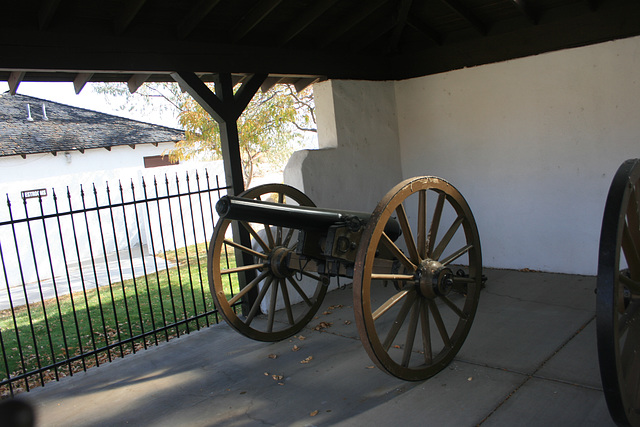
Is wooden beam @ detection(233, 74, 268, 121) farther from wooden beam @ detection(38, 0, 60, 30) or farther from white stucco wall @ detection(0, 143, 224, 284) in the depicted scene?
white stucco wall @ detection(0, 143, 224, 284)

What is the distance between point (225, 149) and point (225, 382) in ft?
7.31

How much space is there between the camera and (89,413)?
3.71 m

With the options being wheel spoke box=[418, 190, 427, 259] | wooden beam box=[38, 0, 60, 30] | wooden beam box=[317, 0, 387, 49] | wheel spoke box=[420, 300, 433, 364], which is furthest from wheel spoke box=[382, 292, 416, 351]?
wooden beam box=[317, 0, 387, 49]

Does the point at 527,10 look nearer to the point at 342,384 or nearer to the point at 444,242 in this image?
the point at 444,242

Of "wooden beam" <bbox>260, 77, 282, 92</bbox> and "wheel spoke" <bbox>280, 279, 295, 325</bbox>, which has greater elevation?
"wooden beam" <bbox>260, 77, 282, 92</bbox>

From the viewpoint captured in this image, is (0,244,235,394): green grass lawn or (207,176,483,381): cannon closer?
(207,176,483,381): cannon

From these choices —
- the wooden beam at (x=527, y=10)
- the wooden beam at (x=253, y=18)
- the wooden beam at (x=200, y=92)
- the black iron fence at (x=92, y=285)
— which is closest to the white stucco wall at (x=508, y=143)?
the wooden beam at (x=527, y=10)

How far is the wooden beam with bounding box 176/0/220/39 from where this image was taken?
167 inches

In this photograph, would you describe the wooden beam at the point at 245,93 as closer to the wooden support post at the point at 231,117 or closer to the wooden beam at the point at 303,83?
the wooden support post at the point at 231,117

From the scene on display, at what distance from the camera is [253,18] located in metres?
4.71

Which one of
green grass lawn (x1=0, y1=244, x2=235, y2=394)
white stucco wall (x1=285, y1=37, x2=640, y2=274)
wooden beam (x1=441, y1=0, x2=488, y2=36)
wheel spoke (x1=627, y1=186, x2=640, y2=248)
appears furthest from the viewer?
wooden beam (x1=441, y1=0, x2=488, y2=36)

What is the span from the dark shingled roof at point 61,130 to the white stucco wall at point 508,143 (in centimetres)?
1144

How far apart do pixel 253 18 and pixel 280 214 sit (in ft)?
6.87

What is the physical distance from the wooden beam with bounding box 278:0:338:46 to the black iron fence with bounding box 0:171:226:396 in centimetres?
162
